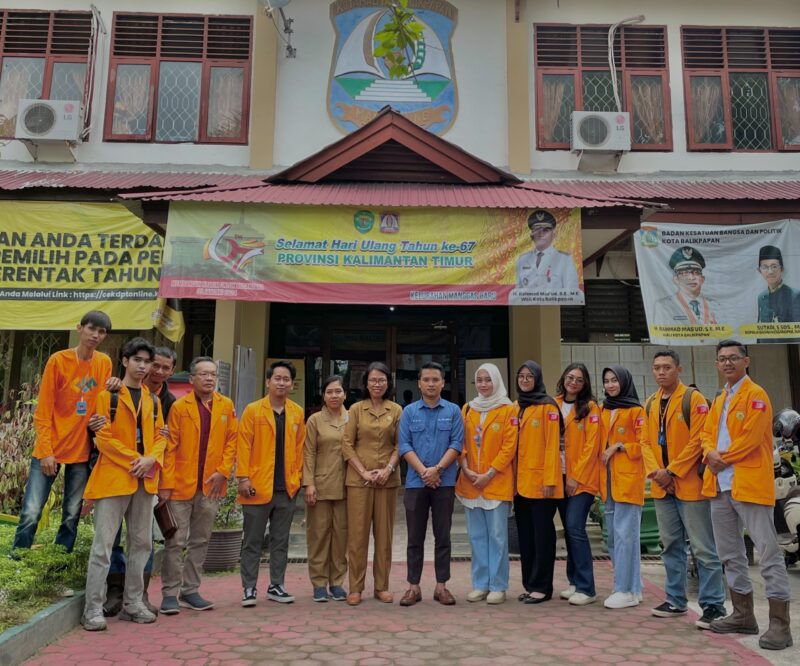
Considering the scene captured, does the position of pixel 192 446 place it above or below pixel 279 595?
above

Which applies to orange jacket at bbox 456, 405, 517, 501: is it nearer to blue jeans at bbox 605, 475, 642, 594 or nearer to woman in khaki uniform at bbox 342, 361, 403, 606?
woman in khaki uniform at bbox 342, 361, 403, 606

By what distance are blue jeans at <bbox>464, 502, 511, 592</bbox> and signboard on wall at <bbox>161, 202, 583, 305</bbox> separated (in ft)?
8.84

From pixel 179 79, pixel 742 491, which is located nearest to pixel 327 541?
pixel 742 491

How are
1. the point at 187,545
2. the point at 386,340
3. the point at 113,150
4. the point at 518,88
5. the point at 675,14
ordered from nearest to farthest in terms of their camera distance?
1. the point at 187,545
2. the point at 113,150
3. the point at 518,88
4. the point at 675,14
5. the point at 386,340

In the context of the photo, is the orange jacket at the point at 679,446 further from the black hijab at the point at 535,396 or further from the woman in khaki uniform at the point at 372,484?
the woman in khaki uniform at the point at 372,484

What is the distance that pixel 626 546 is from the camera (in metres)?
4.78

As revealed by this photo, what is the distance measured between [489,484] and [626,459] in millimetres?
1015

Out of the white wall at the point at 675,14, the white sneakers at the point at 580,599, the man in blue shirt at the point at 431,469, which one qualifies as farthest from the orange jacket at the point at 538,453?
the white wall at the point at 675,14

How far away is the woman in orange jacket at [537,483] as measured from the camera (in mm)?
4855

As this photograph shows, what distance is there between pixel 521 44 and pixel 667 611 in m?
8.04

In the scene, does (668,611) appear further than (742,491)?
Yes

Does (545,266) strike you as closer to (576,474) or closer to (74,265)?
(576,474)

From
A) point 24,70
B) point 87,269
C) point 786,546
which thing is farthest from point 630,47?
point 24,70

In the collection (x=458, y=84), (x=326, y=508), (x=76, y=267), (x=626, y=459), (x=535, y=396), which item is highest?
(x=458, y=84)
